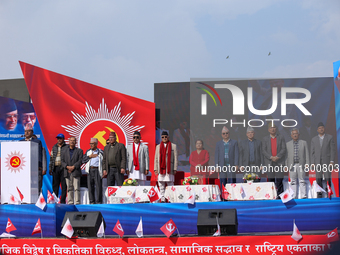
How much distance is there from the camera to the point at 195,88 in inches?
300

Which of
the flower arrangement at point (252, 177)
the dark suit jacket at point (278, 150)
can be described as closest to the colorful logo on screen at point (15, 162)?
the flower arrangement at point (252, 177)

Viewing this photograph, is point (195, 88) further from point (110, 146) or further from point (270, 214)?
point (270, 214)

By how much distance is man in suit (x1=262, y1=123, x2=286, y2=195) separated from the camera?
23.3 feet

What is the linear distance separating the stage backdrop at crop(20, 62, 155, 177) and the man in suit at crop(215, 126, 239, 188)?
2.61m

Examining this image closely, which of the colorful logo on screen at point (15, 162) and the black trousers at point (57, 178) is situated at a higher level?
Result: the colorful logo on screen at point (15, 162)

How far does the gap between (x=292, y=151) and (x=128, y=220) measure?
274 centimetres

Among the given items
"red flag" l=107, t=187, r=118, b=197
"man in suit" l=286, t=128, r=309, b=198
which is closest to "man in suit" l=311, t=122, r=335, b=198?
"man in suit" l=286, t=128, r=309, b=198

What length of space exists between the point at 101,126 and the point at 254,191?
4.32 m

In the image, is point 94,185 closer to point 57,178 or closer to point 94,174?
point 94,174

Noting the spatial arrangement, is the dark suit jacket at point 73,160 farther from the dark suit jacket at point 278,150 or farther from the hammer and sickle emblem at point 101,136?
the dark suit jacket at point 278,150

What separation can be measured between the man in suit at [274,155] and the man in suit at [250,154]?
0.31ft

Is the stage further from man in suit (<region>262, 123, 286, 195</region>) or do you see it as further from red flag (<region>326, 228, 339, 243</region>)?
red flag (<region>326, 228, 339, 243</region>)

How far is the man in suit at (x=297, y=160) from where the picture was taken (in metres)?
7.09

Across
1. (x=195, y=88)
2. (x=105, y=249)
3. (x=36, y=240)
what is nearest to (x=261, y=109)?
(x=195, y=88)
